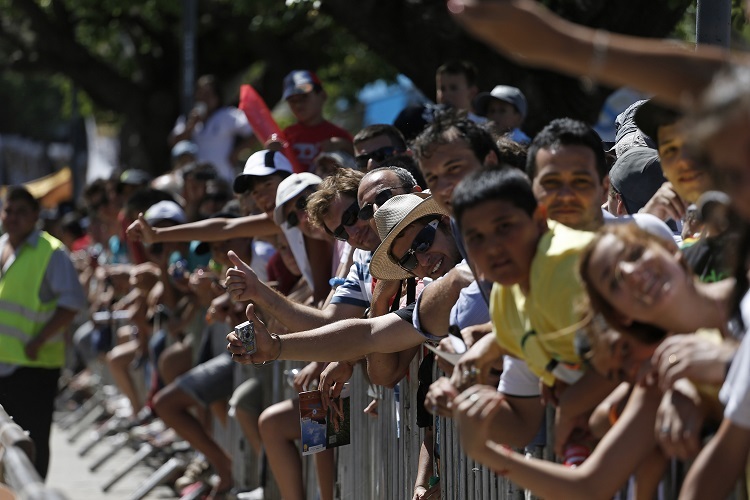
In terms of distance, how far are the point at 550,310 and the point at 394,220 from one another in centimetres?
Answer: 201

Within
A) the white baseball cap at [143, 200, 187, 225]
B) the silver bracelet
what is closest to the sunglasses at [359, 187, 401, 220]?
the silver bracelet

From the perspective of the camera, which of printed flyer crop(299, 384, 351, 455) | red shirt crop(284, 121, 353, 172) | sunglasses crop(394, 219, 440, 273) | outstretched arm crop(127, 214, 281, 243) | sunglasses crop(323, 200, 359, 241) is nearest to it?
sunglasses crop(394, 219, 440, 273)

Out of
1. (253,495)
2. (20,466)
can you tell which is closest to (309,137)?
(253,495)

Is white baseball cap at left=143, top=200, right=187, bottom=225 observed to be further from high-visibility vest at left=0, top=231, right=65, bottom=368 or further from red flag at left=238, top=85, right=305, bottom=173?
red flag at left=238, top=85, right=305, bottom=173

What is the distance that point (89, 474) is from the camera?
12.0 metres

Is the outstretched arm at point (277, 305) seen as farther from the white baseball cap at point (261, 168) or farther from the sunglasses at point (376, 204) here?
the white baseball cap at point (261, 168)

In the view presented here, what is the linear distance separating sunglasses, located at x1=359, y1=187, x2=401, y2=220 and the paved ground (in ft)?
14.6

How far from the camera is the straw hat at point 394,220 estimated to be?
18.1 ft

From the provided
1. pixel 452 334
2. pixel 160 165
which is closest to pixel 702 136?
pixel 452 334

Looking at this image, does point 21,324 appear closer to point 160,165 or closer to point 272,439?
point 272,439

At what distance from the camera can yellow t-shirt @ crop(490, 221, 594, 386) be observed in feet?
12.0

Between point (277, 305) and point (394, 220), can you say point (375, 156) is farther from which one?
point (394, 220)

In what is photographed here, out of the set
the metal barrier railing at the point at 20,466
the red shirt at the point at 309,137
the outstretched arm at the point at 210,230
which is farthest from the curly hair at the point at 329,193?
the red shirt at the point at 309,137

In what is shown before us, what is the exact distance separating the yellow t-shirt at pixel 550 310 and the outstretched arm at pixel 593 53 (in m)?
0.80
